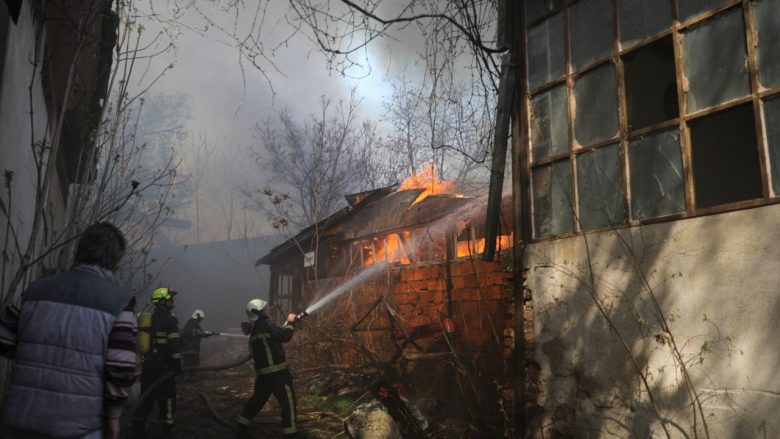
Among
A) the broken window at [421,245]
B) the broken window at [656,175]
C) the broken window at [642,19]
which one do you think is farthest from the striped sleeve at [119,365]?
the broken window at [421,245]

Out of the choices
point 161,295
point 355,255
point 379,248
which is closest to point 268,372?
point 161,295

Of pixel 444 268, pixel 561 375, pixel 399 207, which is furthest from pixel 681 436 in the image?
pixel 399 207

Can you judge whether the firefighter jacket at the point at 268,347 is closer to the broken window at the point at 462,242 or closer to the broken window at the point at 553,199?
the broken window at the point at 553,199

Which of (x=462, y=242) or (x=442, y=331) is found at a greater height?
(x=462, y=242)

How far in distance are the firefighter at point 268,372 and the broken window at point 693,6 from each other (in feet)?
18.6

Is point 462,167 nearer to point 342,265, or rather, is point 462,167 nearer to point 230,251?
point 342,265

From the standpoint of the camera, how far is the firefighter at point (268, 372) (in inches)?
254

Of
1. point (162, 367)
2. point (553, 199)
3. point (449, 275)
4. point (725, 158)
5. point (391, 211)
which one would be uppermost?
point (391, 211)

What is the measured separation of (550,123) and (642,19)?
1167mm

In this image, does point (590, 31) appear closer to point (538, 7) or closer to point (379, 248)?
point (538, 7)

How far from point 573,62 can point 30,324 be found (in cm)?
458

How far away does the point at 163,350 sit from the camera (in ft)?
24.4

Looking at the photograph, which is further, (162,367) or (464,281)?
(464,281)

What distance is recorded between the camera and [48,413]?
2.45 meters
